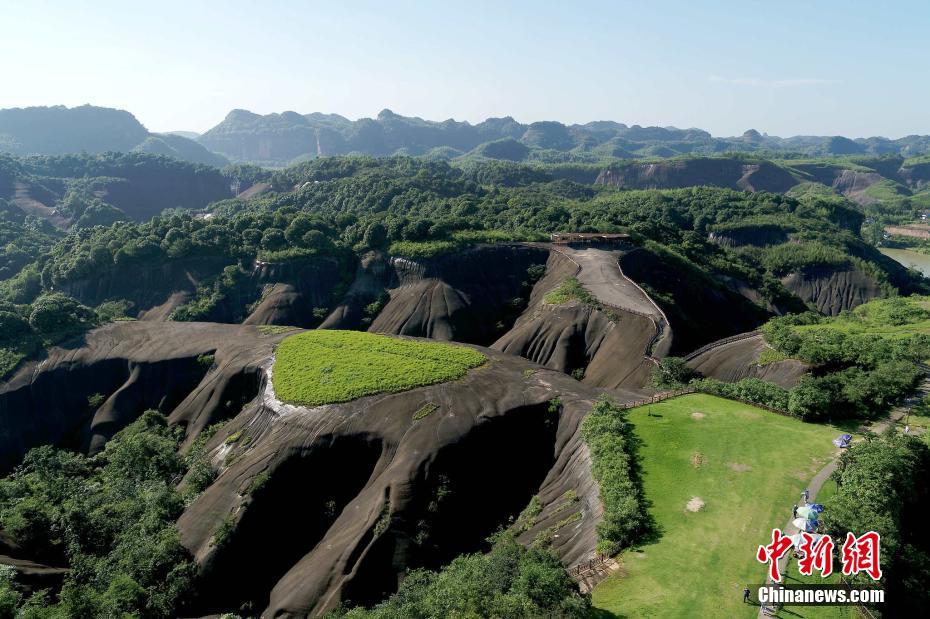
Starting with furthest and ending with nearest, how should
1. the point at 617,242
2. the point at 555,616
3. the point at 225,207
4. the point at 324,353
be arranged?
the point at 225,207, the point at 617,242, the point at 324,353, the point at 555,616

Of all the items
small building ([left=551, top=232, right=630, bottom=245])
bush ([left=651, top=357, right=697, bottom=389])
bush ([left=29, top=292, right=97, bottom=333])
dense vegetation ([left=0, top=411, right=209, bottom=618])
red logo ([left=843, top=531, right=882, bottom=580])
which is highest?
small building ([left=551, top=232, right=630, bottom=245])

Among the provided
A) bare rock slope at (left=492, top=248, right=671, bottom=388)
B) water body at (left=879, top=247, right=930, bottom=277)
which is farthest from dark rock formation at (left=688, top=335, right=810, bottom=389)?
water body at (left=879, top=247, right=930, bottom=277)

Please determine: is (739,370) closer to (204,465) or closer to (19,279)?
(204,465)

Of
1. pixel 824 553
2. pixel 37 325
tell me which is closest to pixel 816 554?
pixel 824 553

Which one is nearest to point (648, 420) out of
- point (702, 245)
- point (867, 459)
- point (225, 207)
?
point (867, 459)

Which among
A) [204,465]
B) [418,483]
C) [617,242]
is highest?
[617,242]

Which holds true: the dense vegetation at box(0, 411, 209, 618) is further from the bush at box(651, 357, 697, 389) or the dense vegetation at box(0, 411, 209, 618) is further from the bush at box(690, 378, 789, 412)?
the bush at box(690, 378, 789, 412)

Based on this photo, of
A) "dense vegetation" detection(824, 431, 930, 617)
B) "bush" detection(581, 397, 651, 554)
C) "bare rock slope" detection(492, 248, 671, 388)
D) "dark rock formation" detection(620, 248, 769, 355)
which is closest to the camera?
"dense vegetation" detection(824, 431, 930, 617)

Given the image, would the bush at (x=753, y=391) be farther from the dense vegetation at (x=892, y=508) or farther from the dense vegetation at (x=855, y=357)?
the dense vegetation at (x=892, y=508)
